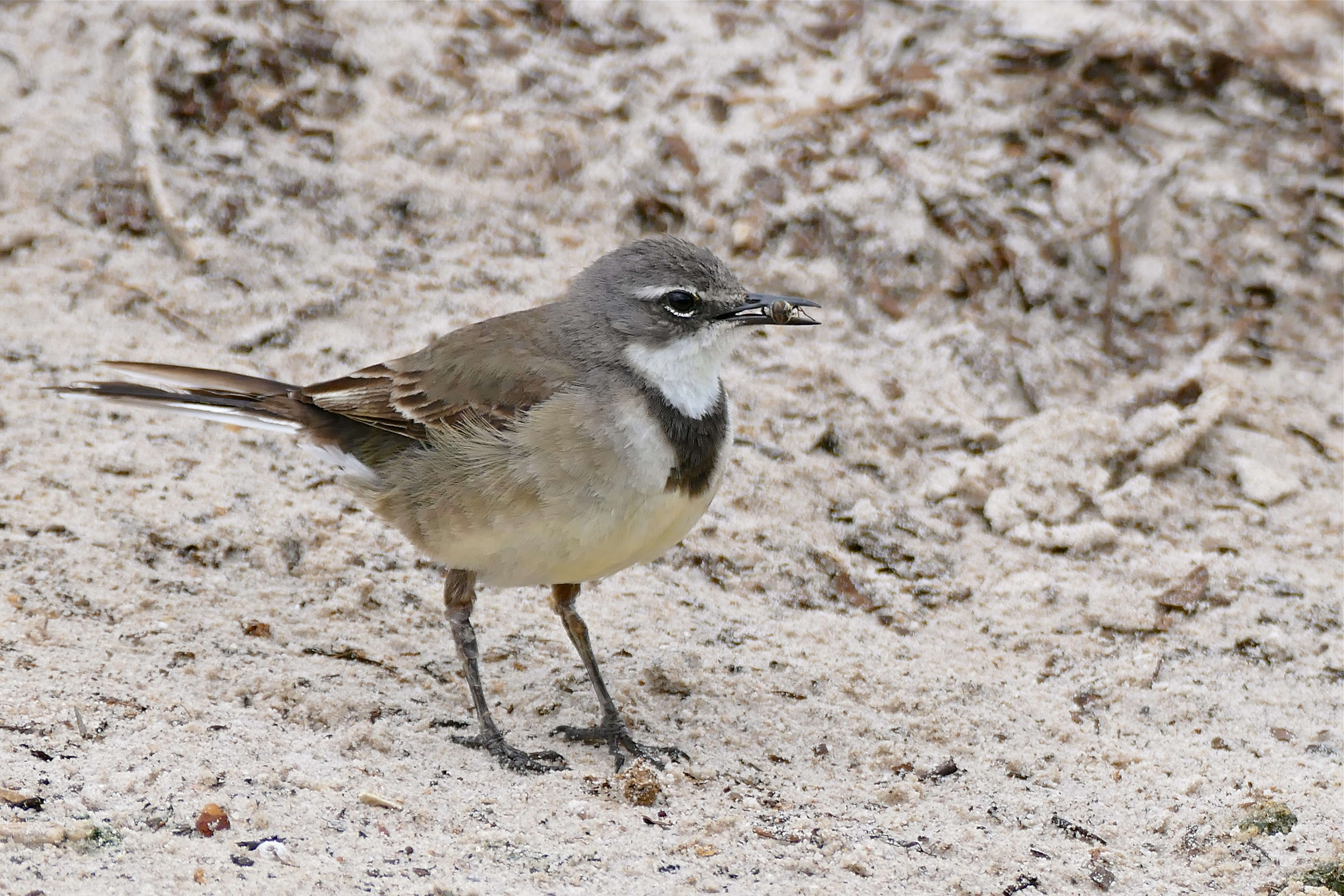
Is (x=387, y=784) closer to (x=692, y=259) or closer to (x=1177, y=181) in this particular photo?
(x=692, y=259)

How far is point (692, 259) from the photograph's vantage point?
561 centimetres

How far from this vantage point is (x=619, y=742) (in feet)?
17.7

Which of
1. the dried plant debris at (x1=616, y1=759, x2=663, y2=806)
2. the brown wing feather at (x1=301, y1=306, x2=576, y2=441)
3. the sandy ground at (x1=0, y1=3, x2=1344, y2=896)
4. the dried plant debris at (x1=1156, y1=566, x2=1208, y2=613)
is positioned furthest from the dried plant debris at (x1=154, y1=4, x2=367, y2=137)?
the dried plant debris at (x1=1156, y1=566, x2=1208, y2=613)

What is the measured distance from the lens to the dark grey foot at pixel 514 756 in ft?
16.9

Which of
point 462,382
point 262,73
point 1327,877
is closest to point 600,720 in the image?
point 462,382

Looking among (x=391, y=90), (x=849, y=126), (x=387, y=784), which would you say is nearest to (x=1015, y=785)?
(x=387, y=784)

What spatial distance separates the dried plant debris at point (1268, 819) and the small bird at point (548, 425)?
6.79 ft

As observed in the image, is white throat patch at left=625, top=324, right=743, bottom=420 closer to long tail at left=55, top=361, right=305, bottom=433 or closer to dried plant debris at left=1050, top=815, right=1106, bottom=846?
long tail at left=55, top=361, right=305, bottom=433

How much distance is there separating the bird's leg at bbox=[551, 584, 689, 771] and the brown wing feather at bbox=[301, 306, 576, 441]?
0.81 m

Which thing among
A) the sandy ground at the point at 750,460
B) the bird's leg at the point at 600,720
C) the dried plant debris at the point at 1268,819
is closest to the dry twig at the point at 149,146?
the sandy ground at the point at 750,460

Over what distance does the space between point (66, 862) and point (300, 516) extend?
2.72 meters

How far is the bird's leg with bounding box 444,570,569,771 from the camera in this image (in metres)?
5.20

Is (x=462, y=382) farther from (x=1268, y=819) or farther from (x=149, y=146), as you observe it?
(x=149, y=146)

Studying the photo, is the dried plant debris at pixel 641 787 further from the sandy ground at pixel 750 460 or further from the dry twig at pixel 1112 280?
the dry twig at pixel 1112 280
